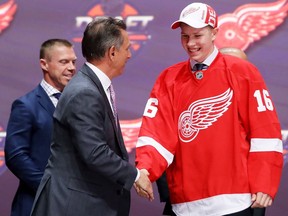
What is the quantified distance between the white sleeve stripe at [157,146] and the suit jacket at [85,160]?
0.44 ft

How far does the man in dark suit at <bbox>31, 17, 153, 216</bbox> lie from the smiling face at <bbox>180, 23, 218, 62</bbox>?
239mm

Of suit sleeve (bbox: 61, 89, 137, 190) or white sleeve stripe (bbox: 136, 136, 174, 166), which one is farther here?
white sleeve stripe (bbox: 136, 136, 174, 166)

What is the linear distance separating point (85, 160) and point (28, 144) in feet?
2.47

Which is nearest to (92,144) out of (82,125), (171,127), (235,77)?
(82,125)

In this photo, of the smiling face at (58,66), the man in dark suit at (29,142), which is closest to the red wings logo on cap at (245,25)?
the smiling face at (58,66)

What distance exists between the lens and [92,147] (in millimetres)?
2295

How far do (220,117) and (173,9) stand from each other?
1491 millimetres

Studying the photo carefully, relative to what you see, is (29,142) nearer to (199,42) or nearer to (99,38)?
(99,38)

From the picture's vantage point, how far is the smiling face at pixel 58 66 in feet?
10.5

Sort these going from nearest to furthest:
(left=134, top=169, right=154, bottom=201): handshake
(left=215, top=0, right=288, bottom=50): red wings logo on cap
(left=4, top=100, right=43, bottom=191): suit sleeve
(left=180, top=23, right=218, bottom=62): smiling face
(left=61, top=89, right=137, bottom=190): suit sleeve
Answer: (left=61, top=89, right=137, bottom=190): suit sleeve, (left=134, top=169, right=154, bottom=201): handshake, (left=180, top=23, right=218, bottom=62): smiling face, (left=4, top=100, right=43, bottom=191): suit sleeve, (left=215, top=0, right=288, bottom=50): red wings logo on cap

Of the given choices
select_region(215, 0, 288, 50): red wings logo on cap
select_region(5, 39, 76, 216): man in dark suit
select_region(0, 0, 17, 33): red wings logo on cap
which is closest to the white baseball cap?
select_region(5, 39, 76, 216): man in dark suit

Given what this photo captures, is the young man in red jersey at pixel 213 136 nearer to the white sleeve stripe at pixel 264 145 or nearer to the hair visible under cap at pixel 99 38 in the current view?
the white sleeve stripe at pixel 264 145

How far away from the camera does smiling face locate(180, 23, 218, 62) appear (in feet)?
8.34

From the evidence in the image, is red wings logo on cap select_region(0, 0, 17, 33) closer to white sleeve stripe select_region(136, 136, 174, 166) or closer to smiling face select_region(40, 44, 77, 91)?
smiling face select_region(40, 44, 77, 91)
